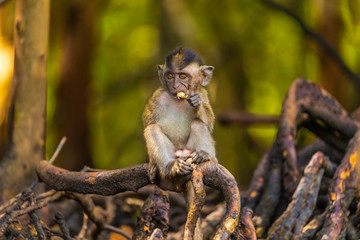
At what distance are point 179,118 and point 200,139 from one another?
0.22 meters

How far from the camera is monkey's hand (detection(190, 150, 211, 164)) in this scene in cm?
279

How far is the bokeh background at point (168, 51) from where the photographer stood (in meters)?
8.67

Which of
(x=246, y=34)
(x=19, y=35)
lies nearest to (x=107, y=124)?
(x=246, y=34)

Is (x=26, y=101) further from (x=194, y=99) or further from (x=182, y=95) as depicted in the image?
(x=194, y=99)

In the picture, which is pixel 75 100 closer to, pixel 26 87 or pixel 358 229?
pixel 26 87

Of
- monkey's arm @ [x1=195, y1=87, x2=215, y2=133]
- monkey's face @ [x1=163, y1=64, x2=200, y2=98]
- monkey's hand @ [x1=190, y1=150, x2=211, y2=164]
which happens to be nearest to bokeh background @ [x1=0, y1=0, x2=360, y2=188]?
monkey's face @ [x1=163, y1=64, x2=200, y2=98]

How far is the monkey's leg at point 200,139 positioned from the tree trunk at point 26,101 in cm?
120

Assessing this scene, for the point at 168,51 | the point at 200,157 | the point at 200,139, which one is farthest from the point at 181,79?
the point at 168,51

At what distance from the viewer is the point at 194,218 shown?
2512mm

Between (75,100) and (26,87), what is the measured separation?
16.6 feet

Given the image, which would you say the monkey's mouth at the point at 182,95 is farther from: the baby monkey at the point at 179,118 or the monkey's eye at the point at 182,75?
the monkey's eye at the point at 182,75

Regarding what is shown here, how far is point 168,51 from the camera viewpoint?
7.96m

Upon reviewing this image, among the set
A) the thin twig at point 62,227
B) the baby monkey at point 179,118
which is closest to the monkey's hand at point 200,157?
the baby monkey at point 179,118

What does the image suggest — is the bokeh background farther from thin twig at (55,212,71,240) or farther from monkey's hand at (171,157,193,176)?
monkey's hand at (171,157,193,176)
